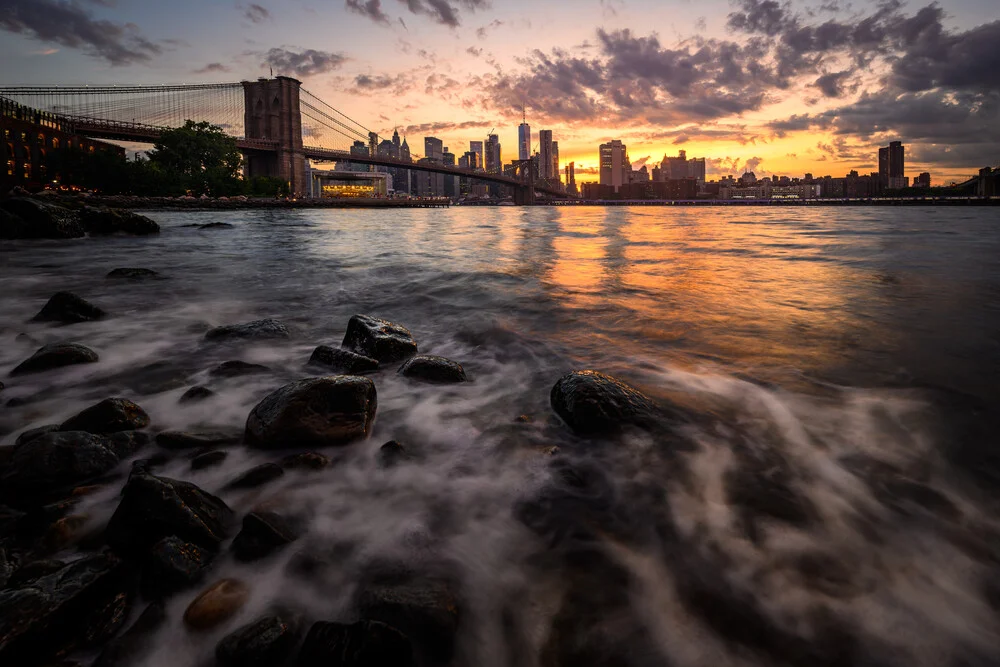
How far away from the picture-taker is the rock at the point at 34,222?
14898 millimetres

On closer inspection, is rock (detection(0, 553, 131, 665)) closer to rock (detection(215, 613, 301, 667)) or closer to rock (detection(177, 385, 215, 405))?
rock (detection(215, 613, 301, 667))

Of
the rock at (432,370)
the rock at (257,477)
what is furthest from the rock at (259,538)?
A: the rock at (432,370)

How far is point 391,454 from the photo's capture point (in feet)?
8.30

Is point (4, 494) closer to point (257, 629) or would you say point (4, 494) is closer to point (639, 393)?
point (257, 629)

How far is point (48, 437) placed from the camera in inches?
86.4

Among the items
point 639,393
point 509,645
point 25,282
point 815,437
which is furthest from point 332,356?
point 25,282

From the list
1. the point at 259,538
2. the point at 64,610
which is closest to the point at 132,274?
the point at 259,538

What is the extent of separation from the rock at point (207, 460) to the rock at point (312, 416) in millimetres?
162

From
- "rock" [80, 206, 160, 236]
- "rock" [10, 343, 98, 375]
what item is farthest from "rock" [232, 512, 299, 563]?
"rock" [80, 206, 160, 236]

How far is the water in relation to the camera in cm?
156

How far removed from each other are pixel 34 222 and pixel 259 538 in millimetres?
19290

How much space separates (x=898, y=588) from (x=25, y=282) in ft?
37.1

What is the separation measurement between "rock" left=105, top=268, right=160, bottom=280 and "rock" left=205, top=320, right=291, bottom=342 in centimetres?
485

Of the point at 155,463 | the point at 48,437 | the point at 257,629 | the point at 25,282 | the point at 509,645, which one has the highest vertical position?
the point at 25,282
